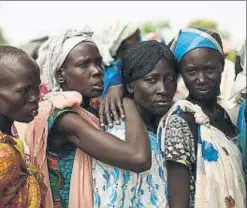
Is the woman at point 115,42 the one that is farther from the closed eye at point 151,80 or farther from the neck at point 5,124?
the neck at point 5,124

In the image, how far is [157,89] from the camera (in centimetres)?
373

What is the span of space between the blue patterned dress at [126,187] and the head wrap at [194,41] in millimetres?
639

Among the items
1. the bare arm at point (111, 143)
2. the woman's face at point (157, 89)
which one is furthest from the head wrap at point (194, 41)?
the bare arm at point (111, 143)

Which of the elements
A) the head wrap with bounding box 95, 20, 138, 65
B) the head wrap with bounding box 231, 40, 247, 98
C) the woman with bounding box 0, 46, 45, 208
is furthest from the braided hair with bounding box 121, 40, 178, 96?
the head wrap with bounding box 95, 20, 138, 65

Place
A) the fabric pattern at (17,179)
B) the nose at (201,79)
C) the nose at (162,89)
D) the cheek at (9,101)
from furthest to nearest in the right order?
1. the nose at (201,79)
2. the nose at (162,89)
3. the cheek at (9,101)
4. the fabric pattern at (17,179)

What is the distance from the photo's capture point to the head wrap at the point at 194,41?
157 inches

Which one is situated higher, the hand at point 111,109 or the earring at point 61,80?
the earring at point 61,80

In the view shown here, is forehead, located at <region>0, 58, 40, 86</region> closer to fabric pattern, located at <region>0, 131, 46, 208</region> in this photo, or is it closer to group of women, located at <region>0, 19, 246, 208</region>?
group of women, located at <region>0, 19, 246, 208</region>

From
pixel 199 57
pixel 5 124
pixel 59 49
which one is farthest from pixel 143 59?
pixel 5 124

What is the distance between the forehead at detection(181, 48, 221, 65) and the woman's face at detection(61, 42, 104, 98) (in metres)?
0.52

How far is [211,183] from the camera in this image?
12.2 ft

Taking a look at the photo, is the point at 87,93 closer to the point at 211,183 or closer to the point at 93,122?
the point at 93,122

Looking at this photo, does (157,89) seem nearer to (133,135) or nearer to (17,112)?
(133,135)

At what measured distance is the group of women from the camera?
359cm
